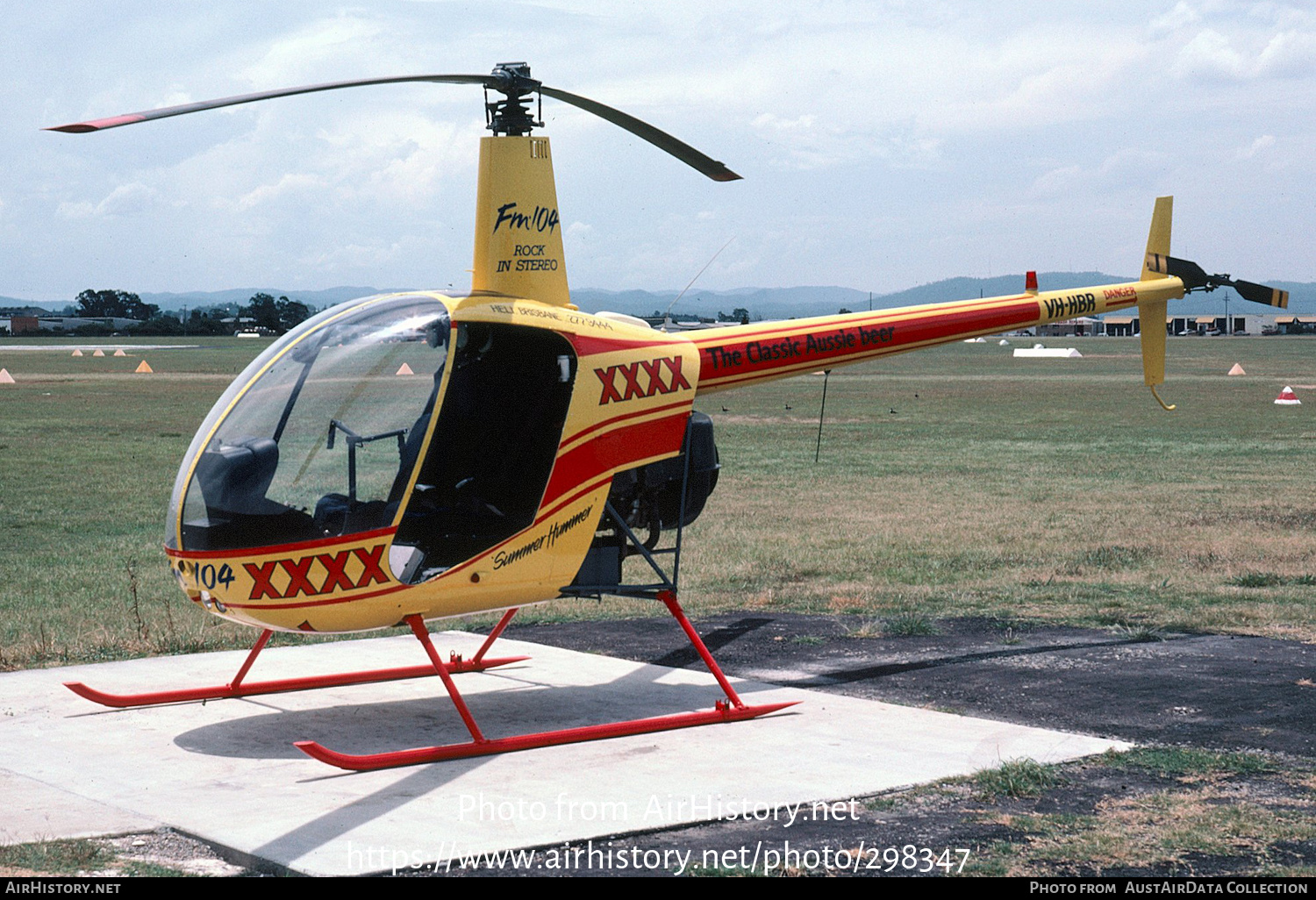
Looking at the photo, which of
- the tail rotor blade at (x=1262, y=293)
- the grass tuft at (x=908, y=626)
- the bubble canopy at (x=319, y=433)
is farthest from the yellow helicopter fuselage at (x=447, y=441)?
the tail rotor blade at (x=1262, y=293)

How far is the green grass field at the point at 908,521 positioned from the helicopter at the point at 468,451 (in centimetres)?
329

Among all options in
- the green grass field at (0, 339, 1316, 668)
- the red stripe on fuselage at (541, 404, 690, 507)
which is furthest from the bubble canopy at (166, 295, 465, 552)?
the green grass field at (0, 339, 1316, 668)

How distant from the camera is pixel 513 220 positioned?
27.6ft

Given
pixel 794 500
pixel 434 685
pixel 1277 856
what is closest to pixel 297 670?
pixel 434 685

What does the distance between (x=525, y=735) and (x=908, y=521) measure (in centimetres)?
1073

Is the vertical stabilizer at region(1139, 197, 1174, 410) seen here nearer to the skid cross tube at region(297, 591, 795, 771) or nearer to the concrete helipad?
the concrete helipad

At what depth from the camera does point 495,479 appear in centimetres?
818

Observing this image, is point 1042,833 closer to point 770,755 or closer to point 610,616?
point 770,755

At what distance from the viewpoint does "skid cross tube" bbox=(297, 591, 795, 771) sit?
6945 millimetres

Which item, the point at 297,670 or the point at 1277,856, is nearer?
the point at 1277,856

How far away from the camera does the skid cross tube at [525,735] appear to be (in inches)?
273

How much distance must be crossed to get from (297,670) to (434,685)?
41.9 inches

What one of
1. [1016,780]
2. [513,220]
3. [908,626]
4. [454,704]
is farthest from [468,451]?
[908,626]

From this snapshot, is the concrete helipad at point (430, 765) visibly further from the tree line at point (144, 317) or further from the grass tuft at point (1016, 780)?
the tree line at point (144, 317)
